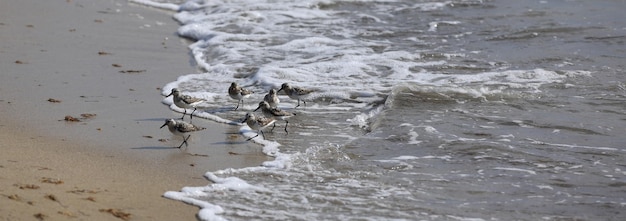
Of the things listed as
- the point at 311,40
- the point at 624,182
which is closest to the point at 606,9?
the point at 311,40

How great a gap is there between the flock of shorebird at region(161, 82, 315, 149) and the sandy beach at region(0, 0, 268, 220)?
0.48ft

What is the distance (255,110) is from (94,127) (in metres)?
1.77

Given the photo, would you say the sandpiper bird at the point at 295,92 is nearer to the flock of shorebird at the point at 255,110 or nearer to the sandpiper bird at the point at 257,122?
the flock of shorebird at the point at 255,110

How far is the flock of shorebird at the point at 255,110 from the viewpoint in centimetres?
880

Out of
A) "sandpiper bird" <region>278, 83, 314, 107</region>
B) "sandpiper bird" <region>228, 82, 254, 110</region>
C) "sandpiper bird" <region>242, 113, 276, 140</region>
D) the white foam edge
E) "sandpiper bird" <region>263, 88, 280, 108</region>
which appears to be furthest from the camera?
the white foam edge

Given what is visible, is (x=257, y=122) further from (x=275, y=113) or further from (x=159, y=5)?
(x=159, y=5)

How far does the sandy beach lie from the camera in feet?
22.3

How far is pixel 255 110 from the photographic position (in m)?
10.1

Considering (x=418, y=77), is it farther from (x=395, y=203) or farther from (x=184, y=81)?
(x=395, y=203)

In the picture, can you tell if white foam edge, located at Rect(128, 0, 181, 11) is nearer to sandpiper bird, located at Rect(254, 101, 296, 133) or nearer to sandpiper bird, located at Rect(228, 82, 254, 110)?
sandpiper bird, located at Rect(228, 82, 254, 110)

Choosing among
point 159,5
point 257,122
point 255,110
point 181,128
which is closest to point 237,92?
point 255,110

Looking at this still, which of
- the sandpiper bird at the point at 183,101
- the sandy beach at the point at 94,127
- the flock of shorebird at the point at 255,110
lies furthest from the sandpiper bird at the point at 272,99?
the sandpiper bird at the point at 183,101

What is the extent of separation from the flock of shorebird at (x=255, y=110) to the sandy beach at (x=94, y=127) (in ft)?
0.48

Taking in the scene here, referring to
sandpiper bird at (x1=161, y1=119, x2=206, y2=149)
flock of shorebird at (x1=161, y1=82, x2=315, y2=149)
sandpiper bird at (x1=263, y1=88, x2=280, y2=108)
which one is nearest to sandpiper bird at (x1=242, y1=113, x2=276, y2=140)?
flock of shorebird at (x1=161, y1=82, x2=315, y2=149)
